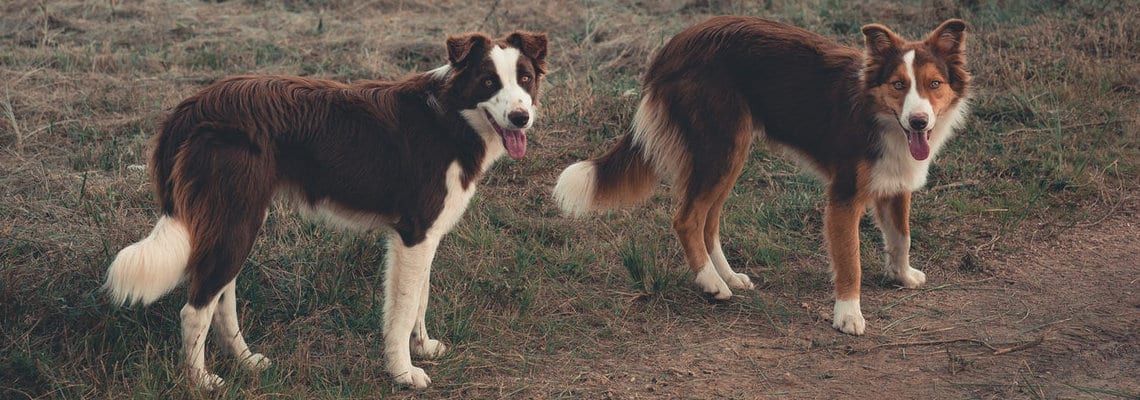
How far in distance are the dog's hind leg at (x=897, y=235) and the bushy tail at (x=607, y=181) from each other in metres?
1.17

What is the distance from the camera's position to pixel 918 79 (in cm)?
451

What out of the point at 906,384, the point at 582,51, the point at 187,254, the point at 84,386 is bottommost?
the point at 582,51

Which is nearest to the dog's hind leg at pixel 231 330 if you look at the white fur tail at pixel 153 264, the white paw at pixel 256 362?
the white paw at pixel 256 362

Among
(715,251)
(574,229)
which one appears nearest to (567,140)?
(574,229)

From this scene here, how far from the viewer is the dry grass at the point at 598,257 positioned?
418cm

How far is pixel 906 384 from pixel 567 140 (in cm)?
325

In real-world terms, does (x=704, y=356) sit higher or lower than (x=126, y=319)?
lower

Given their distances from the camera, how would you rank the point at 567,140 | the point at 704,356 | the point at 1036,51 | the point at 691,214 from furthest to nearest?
the point at 1036,51, the point at 567,140, the point at 691,214, the point at 704,356

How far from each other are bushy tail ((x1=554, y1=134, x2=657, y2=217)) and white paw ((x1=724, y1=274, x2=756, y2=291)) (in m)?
0.63

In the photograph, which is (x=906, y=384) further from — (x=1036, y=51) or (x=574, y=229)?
(x=1036, y=51)

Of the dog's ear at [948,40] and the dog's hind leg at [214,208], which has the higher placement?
the dog's ear at [948,40]

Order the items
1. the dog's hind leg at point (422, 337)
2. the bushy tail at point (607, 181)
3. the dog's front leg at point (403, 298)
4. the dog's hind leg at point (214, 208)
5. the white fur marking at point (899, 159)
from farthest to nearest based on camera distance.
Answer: the bushy tail at point (607, 181) → the white fur marking at point (899, 159) → the dog's hind leg at point (422, 337) → the dog's front leg at point (403, 298) → the dog's hind leg at point (214, 208)

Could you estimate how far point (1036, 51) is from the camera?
26.2ft

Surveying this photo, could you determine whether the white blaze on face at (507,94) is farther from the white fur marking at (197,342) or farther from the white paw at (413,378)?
the white fur marking at (197,342)
